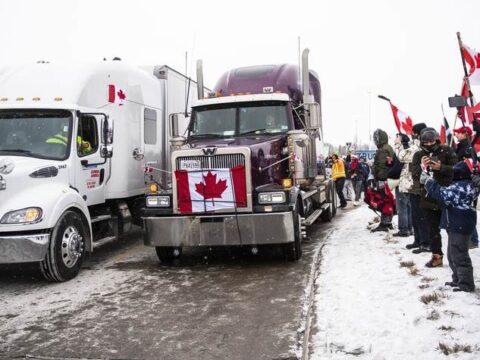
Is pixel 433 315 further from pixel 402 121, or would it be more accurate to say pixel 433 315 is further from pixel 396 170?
pixel 402 121

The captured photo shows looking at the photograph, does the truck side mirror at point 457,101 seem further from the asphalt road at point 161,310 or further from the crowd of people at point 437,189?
the asphalt road at point 161,310

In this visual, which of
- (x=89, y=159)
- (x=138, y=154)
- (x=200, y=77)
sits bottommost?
(x=89, y=159)

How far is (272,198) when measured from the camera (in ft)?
24.7

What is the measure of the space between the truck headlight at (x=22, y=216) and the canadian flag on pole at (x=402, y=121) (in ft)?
20.7

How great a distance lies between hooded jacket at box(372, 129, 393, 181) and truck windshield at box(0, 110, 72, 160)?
227 inches

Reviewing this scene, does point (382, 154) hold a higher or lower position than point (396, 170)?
higher

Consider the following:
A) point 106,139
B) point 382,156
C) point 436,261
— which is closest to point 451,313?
point 436,261

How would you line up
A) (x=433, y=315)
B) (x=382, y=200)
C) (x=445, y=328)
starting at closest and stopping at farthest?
(x=445, y=328) → (x=433, y=315) → (x=382, y=200)

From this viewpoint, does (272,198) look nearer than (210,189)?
Yes

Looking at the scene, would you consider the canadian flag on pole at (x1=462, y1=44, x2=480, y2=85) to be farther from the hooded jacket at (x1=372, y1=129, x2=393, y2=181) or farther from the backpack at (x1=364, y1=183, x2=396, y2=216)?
the backpack at (x1=364, y1=183, x2=396, y2=216)

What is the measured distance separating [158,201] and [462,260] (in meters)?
4.47

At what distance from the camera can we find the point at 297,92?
35.0 ft

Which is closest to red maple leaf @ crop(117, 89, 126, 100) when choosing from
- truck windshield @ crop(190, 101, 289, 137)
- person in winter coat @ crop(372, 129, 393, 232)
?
truck windshield @ crop(190, 101, 289, 137)

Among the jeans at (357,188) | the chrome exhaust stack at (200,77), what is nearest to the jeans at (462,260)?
the chrome exhaust stack at (200,77)
